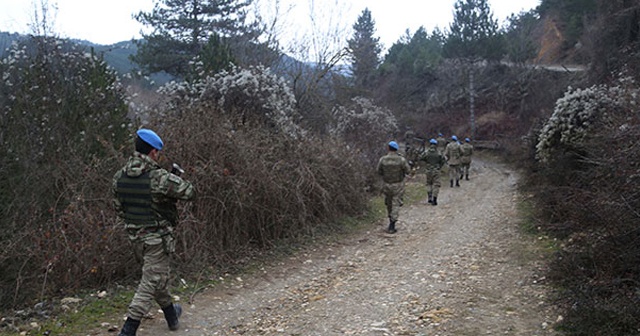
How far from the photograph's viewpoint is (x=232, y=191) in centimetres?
839

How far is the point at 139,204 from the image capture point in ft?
15.9

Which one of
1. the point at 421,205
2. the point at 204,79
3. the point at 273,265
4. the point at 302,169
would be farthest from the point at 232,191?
the point at 421,205

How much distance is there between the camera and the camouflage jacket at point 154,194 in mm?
4766

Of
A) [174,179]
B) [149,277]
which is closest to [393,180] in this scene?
[174,179]

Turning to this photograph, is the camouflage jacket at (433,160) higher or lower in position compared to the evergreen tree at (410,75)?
lower

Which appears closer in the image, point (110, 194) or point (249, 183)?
point (110, 194)

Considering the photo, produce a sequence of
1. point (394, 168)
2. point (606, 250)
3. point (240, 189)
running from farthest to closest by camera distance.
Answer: point (394, 168), point (240, 189), point (606, 250)

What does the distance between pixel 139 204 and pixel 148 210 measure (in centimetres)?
10

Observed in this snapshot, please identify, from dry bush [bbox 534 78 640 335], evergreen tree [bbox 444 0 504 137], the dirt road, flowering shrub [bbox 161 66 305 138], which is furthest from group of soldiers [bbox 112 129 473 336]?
evergreen tree [bbox 444 0 504 137]

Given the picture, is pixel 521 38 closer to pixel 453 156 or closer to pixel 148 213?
pixel 453 156

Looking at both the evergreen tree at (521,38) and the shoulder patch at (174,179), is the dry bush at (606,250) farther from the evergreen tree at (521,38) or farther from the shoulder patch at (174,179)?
the evergreen tree at (521,38)

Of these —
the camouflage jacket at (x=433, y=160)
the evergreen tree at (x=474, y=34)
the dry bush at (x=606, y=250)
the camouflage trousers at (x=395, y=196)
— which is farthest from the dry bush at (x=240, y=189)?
the evergreen tree at (x=474, y=34)

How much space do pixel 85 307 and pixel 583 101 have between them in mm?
12054

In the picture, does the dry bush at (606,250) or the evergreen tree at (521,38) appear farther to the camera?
the evergreen tree at (521,38)
